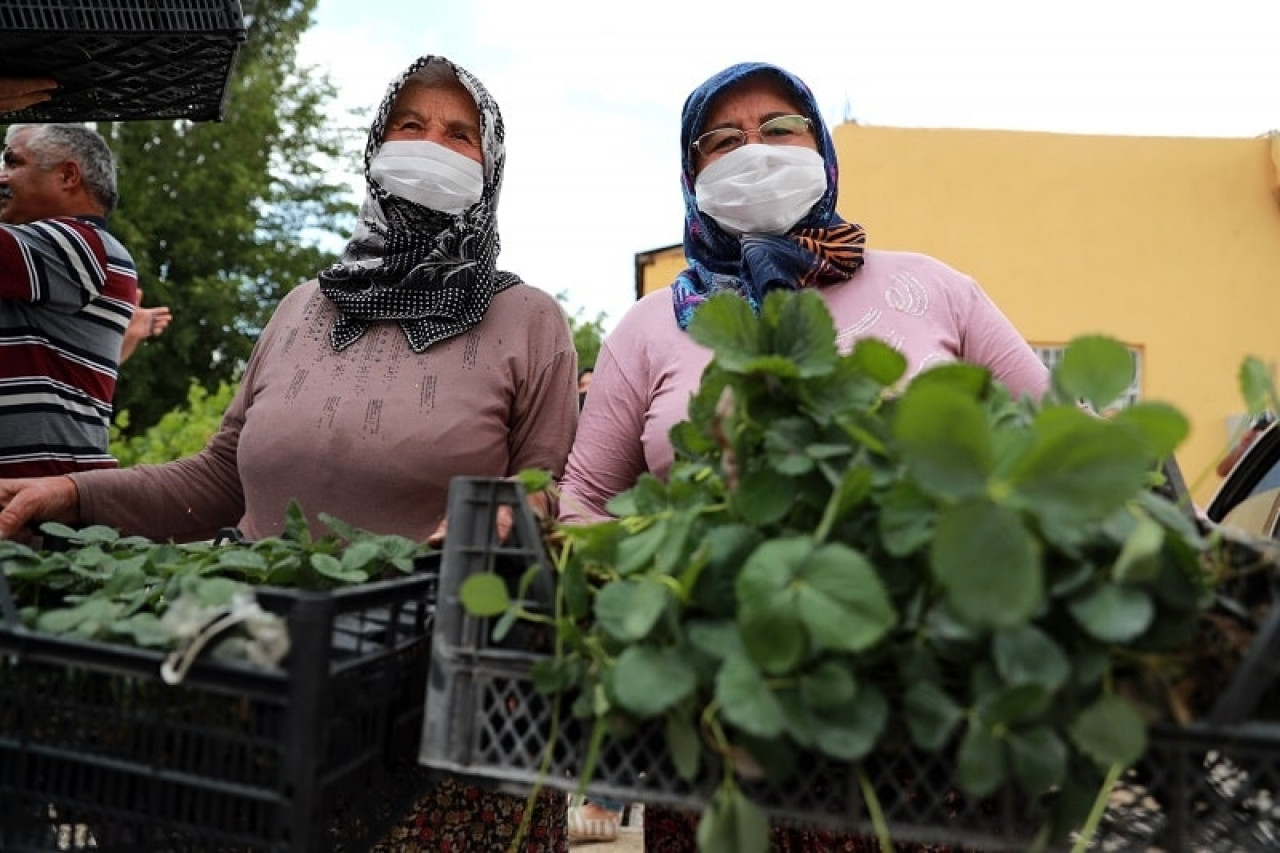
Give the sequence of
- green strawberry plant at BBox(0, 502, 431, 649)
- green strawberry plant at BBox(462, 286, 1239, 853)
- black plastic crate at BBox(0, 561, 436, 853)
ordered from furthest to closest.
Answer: green strawberry plant at BBox(0, 502, 431, 649)
black plastic crate at BBox(0, 561, 436, 853)
green strawberry plant at BBox(462, 286, 1239, 853)

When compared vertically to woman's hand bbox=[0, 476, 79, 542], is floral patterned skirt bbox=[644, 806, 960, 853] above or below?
below

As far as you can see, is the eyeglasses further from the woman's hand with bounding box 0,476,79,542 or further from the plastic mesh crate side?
the woman's hand with bounding box 0,476,79,542

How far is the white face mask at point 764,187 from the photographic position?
6.42 feet

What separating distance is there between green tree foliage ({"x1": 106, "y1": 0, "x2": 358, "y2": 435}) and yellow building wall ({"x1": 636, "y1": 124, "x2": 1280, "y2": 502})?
9248 millimetres

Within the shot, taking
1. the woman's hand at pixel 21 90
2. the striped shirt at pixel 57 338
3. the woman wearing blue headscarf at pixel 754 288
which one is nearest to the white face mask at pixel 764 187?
the woman wearing blue headscarf at pixel 754 288

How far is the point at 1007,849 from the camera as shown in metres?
0.91

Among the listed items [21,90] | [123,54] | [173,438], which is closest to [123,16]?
[123,54]

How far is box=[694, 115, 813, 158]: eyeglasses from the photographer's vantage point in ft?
6.61

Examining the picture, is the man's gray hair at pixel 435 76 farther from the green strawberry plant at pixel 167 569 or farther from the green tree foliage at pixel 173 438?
the green tree foliage at pixel 173 438

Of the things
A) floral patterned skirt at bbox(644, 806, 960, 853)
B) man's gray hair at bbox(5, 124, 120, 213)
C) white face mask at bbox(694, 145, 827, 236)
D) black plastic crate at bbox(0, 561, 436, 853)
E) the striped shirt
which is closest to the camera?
black plastic crate at bbox(0, 561, 436, 853)

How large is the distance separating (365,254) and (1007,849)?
166 centimetres

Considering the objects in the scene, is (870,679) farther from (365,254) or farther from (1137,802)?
(365,254)

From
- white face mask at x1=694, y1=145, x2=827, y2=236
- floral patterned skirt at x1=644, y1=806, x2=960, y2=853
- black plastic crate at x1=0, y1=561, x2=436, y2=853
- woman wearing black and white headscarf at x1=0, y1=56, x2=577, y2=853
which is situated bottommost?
floral patterned skirt at x1=644, y1=806, x2=960, y2=853

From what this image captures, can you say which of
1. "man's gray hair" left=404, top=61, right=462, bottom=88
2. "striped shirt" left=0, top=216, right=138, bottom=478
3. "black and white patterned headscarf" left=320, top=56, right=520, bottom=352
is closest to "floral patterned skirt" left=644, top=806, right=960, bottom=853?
"black and white patterned headscarf" left=320, top=56, right=520, bottom=352
